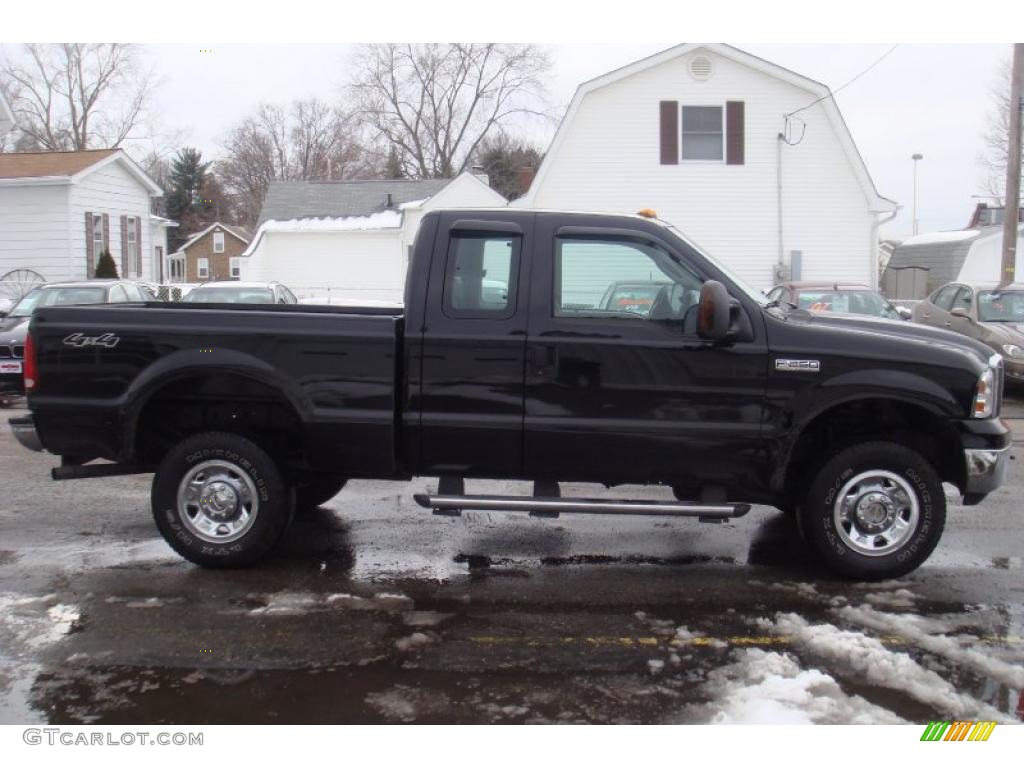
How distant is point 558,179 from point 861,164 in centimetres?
712

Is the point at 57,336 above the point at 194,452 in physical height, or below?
above

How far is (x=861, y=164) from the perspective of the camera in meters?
24.0

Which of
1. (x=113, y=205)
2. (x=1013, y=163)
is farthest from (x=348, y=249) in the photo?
Result: (x=1013, y=163)

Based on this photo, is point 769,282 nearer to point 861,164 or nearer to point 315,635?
point 861,164

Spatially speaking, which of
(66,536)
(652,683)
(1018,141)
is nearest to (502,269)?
(652,683)

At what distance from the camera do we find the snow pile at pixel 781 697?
411cm

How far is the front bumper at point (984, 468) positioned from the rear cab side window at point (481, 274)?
2711 mm

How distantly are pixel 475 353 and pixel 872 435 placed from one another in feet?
7.83

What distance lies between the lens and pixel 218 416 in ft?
20.3

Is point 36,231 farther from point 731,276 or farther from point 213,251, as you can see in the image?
point 213,251

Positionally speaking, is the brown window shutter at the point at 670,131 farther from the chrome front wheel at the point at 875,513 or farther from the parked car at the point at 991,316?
the chrome front wheel at the point at 875,513

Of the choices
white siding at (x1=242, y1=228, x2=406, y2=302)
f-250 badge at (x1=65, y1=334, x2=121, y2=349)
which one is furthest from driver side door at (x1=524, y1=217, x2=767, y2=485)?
white siding at (x1=242, y1=228, x2=406, y2=302)
